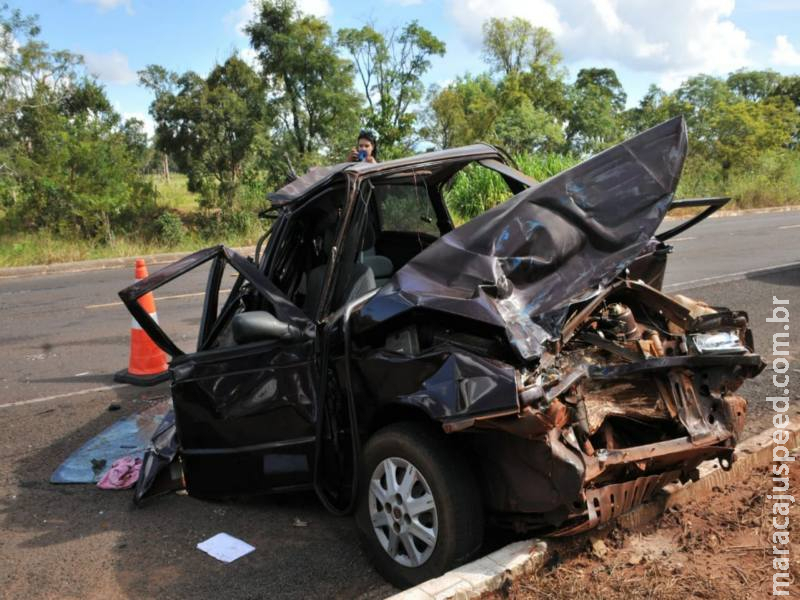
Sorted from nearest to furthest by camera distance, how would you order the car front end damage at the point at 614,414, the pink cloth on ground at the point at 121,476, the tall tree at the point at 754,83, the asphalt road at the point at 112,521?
the car front end damage at the point at 614,414 → the asphalt road at the point at 112,521 → the pink cloth on ground at the point at 121,476 → the tall tree at the point at 754,83

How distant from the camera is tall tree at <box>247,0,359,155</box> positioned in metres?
23.1

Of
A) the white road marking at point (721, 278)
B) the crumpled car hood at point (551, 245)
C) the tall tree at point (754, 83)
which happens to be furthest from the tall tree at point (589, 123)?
the crumpled car hood at point (551, 245)

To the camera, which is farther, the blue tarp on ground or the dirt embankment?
the blue tarp on ground

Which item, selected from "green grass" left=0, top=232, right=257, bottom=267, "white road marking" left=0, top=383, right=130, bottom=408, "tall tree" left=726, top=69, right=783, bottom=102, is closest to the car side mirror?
"white road marking" left=0, top=383, right=130, bottom=408

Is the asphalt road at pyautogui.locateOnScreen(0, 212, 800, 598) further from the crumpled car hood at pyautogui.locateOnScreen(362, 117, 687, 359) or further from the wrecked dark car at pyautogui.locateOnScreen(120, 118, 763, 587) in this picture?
the crumpled car hood at pyautogui.locateOnScreen(362, 117, 687, 359)

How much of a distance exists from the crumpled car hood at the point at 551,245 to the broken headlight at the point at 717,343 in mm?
484

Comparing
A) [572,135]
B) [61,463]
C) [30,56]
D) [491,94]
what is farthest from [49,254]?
[572,135]

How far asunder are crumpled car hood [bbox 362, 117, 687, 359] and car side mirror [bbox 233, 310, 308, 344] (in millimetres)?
473

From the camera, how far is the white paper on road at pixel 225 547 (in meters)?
3.46

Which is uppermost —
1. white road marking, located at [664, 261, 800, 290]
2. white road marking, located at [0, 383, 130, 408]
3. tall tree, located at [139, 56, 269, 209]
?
tall tree, located at [139, 56, 269, 209]

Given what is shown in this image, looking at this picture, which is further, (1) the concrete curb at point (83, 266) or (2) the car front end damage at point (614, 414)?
(1) the concrete curb at point (83, 266)

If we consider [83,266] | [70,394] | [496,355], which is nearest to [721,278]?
[496,355]

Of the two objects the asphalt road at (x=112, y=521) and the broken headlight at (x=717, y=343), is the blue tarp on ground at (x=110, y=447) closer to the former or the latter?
the asphalt road at (x=112, y=521)

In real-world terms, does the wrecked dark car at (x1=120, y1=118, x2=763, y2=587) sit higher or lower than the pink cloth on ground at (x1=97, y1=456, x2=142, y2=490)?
higher
